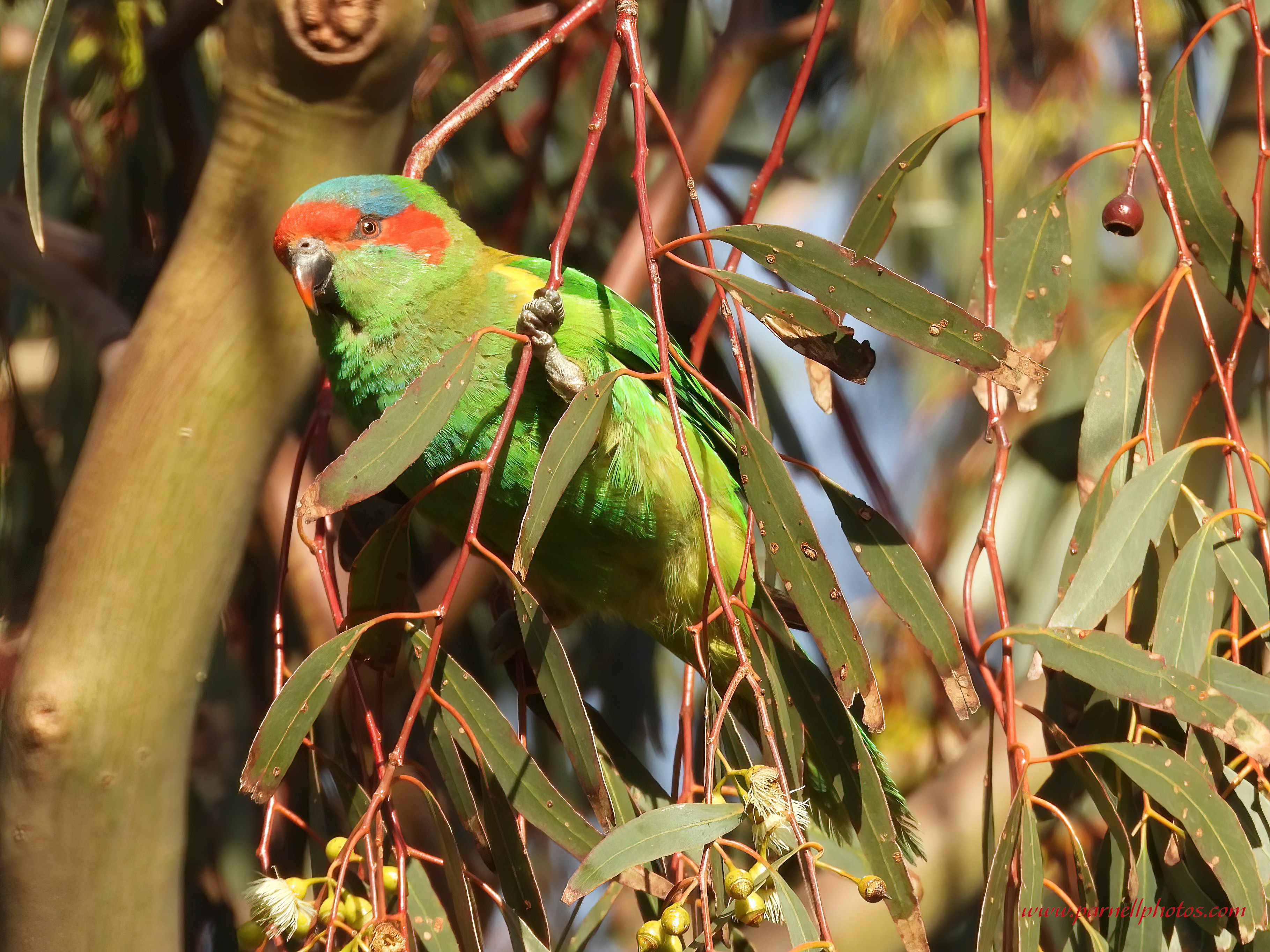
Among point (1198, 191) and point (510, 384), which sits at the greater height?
point (1198, 191)

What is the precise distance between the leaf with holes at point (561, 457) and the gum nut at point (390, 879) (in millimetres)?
375

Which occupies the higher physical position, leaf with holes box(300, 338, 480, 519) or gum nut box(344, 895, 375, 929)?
leaf with holes box(300, 338, 480, 519)

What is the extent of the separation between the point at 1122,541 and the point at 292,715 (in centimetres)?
92

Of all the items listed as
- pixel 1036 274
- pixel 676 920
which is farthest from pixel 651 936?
pixel 1036 274

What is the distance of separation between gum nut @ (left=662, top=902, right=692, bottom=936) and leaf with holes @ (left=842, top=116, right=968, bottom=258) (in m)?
0.89

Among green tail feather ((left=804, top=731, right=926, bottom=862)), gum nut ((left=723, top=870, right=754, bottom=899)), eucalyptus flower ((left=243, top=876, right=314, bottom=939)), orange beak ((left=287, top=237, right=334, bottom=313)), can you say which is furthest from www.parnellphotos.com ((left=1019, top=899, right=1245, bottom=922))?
orange beak ((left=287, top=237, right=334, bottom=313))

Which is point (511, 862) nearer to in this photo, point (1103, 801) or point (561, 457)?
point (561, 457)

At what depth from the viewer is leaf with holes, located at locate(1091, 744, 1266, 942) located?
116 centimetres

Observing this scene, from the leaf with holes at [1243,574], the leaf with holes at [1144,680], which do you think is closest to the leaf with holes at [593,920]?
the leaf with holes at [1144,680]

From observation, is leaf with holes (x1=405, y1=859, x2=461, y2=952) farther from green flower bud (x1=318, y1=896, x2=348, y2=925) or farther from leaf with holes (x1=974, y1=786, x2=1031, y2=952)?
leaf with holes (x1=974, y1=786, x2=1031, y2=952)

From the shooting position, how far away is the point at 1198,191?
5.32ft

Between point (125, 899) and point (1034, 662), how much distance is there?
115 cm

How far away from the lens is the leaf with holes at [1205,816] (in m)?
1.16

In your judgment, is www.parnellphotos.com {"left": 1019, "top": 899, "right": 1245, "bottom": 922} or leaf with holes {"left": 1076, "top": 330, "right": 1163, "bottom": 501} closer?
www.parnellphotos.com {"left": 1019, "top": 899, "right": 1245, "bottom": 922}
